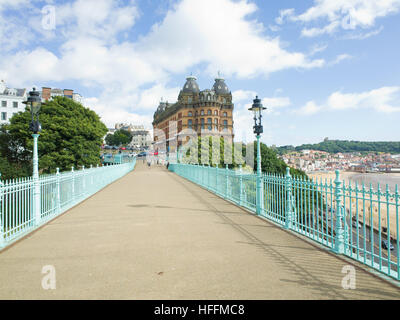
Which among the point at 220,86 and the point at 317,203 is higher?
the point at 220,86

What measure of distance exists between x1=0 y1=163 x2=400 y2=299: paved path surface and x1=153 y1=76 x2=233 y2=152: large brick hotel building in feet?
252

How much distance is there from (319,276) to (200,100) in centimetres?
8348

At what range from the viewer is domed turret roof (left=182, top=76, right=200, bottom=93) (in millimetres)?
91537

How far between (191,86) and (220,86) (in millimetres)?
9342

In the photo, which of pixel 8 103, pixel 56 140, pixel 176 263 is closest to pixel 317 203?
pixel 176 263

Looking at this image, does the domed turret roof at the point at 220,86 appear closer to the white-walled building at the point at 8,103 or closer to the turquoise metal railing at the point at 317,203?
the white-walled building at the point at 8,103

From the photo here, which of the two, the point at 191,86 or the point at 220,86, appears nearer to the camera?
the point at 191,86

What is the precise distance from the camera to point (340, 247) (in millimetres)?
5332

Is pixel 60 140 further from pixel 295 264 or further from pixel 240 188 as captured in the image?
pixel 295 264

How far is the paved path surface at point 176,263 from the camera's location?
3.73 meters

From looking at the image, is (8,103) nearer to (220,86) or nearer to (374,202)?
(220,86)

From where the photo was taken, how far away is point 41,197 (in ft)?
29.3

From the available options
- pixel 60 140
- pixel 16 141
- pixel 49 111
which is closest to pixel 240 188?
pixel 60 140
